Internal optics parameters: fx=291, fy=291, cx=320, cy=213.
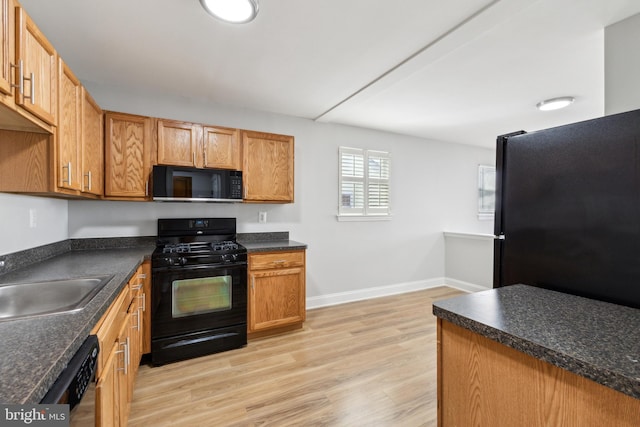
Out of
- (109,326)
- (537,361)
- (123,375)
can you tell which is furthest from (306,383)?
(537,361)

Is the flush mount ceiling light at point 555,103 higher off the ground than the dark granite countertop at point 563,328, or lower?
higher

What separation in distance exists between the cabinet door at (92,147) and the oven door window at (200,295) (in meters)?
0.97

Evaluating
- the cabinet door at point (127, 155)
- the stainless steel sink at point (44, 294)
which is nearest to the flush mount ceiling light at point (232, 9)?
the cabinet door at point (127, 155)

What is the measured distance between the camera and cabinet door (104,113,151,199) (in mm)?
2482

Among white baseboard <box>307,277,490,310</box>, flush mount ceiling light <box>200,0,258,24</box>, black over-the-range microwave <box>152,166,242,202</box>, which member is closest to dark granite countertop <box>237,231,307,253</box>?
black over-the-range microwave <box>152,166,242,202</box>

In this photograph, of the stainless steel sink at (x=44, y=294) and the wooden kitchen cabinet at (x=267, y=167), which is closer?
the stainless steel sink at (x=44, y=294)

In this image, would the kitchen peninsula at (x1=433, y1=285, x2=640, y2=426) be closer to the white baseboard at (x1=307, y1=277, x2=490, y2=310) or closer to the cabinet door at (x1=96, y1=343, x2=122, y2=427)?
the cabinet door at (x1=96, y1=343, x2=122, y2=427)

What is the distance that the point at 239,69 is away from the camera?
242 cm

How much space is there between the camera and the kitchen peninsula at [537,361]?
671mm

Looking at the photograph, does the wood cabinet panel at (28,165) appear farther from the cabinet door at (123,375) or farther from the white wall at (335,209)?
the white wall at (335,209)

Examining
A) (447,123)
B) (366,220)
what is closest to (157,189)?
(366,220)

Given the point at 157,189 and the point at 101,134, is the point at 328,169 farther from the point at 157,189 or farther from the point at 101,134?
the point at 101,134

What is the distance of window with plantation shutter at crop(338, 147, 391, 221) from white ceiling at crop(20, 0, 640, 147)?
0.87 meters

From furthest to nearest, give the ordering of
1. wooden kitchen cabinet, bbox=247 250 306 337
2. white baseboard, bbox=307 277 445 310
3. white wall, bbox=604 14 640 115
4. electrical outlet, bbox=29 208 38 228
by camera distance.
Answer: white baseboard, bbox=307 277 445 310
wooden kitchen cabinet, bbox=247 250 306 337
electrical outlet, bbox=29 208 38 228
white wall, bbox=604 14 640 115
